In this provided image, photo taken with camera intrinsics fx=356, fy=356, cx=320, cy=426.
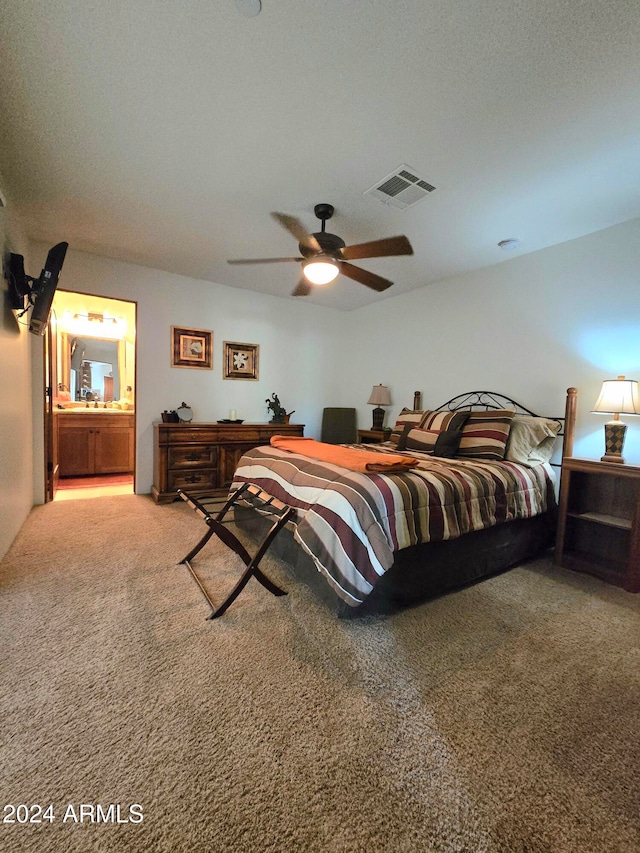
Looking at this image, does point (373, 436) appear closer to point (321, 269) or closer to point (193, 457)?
point (193, 457)

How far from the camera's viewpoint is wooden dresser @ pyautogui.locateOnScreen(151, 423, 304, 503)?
3898 mm

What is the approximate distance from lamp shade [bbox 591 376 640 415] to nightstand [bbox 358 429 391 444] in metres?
2.27

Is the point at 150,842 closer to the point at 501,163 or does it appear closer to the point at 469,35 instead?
the point at 469,35

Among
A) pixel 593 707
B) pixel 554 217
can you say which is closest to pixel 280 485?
pixel 593 707

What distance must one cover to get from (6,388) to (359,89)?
287cm

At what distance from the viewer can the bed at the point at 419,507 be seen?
71.1 inches

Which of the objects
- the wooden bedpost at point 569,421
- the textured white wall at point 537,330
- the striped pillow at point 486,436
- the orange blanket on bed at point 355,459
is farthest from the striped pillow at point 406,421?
the wooden bedpost at point 569,421

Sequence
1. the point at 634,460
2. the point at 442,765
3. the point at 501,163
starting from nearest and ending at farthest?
the point at 442,765
the point at 501,163
the point at 634,460

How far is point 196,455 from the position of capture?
4.07 metres

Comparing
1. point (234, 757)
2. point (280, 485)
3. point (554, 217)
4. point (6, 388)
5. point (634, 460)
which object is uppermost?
point (554, 217)

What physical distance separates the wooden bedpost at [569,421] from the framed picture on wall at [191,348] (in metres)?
3.88

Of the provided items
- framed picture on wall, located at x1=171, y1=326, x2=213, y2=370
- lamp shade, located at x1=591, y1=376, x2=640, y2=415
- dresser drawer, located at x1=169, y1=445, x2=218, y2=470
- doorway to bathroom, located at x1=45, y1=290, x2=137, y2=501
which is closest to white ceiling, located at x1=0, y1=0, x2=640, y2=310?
lamp shade, located at x1=591, y1=376, x2=640, y2=415

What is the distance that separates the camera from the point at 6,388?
251 cm

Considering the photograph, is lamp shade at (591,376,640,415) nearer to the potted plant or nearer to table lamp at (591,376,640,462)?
table lamp at (591,376,640,462)
